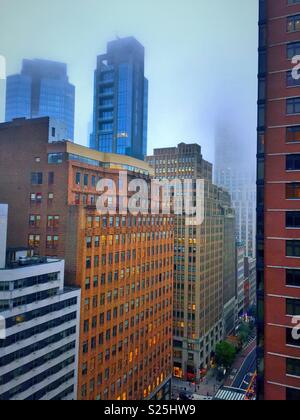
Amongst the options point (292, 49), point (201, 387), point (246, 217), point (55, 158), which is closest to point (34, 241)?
point (55, 158)

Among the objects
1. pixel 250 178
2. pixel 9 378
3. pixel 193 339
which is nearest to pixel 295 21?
pixel 9 378

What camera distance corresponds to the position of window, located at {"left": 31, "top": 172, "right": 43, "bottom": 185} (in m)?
45.4

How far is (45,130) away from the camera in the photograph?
46312 mm

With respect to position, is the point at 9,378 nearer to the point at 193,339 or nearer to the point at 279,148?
the point at 279,148

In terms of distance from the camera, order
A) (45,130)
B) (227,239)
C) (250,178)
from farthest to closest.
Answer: (250,178)
(227,239)
(45,130)

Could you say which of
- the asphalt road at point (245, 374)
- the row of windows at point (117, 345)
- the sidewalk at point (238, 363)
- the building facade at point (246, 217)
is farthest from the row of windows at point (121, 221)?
the building facade at point (246, 217)

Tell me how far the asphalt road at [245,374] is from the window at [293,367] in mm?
50558

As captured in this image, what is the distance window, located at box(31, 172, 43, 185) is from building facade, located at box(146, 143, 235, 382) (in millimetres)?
40802

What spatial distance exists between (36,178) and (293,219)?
34.0 metres

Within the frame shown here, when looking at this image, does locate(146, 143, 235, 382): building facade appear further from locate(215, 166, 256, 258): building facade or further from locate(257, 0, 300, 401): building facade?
locate(215, 166, 256, 258): building facade

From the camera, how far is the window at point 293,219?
77.3 feet

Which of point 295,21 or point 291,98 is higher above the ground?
point 295,21

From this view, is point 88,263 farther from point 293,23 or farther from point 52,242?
point 293,23
